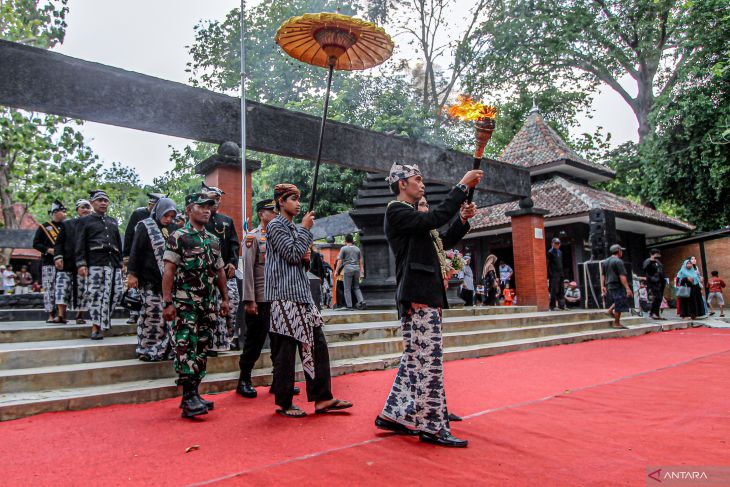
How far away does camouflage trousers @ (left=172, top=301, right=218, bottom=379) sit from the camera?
4035 millimetres

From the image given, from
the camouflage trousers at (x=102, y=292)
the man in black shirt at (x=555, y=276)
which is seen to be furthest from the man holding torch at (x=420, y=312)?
the man in black shirt at (x=555, y=276)

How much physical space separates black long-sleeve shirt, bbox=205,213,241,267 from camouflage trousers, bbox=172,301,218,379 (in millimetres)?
1328

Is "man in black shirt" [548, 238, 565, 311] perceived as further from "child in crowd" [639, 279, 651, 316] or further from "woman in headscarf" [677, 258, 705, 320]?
"woman in headscarf" [677, 258, 705, 320]

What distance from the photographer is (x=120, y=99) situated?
6293 millimetres

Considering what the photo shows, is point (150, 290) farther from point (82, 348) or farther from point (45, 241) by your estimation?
point (45, 241)

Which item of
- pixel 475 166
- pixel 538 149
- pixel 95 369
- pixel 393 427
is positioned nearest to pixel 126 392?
pixel 95 369

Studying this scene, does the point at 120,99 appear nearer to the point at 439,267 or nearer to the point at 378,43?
the point at 378,43

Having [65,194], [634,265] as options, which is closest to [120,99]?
[65,194]

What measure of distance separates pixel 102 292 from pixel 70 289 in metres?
1.37

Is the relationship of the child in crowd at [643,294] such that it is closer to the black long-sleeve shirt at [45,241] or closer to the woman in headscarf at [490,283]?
the woman in headscarf at [490,283]

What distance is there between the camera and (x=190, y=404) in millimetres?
3957

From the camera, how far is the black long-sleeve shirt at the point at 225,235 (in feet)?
17.7

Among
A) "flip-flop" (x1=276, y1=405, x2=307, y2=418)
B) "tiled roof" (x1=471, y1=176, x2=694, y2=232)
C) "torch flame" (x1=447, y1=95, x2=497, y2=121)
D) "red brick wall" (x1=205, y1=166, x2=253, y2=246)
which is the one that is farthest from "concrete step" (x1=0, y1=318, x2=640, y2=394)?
"tiled roof" (x1=471, y1=176, x2=694, y2=232)

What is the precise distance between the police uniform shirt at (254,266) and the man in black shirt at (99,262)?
2227 mm
